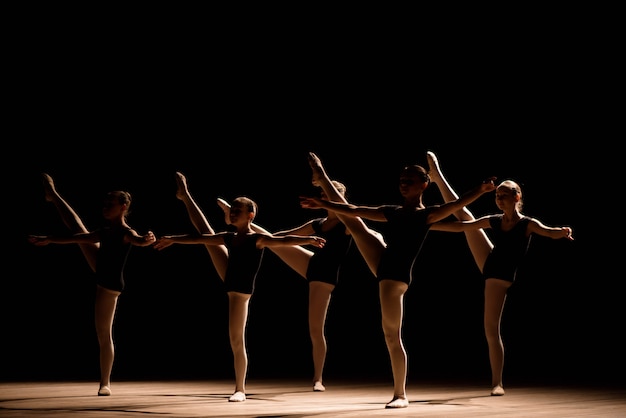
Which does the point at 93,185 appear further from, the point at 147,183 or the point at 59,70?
the point at 59,70

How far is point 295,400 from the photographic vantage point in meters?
4.34

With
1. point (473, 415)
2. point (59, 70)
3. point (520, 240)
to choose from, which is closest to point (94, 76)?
point (59, 70)

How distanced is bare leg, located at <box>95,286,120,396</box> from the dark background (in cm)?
220

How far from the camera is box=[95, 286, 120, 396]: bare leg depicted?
4508mm

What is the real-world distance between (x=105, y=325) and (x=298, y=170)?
3.50m

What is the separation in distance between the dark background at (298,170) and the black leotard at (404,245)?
3002 millimetres

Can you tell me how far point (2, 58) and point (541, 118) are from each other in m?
4.54

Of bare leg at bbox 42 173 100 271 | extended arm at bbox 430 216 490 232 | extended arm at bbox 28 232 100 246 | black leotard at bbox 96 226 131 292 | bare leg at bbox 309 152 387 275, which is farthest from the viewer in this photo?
bare leg at bbox 42 173 100 271

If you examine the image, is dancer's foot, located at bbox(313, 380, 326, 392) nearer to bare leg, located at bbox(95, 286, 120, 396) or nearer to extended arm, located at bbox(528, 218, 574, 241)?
bare leg, located at bbox(95, 286, 120, 396)

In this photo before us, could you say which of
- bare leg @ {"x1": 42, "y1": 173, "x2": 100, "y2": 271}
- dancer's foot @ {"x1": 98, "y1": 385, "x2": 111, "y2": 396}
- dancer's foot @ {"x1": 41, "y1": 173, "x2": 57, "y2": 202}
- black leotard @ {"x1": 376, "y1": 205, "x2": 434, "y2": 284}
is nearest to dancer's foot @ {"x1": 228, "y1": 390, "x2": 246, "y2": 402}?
dancer's foot @ {"x1": 98, "y1": 385, "x2": 111, "y2": 396}

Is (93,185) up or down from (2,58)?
down

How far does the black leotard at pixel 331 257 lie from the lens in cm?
499

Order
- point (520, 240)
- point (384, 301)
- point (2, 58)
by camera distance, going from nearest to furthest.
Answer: point (384, 301)
point (520, 240)
point (2, 58)

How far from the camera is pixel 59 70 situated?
23.6 ft
